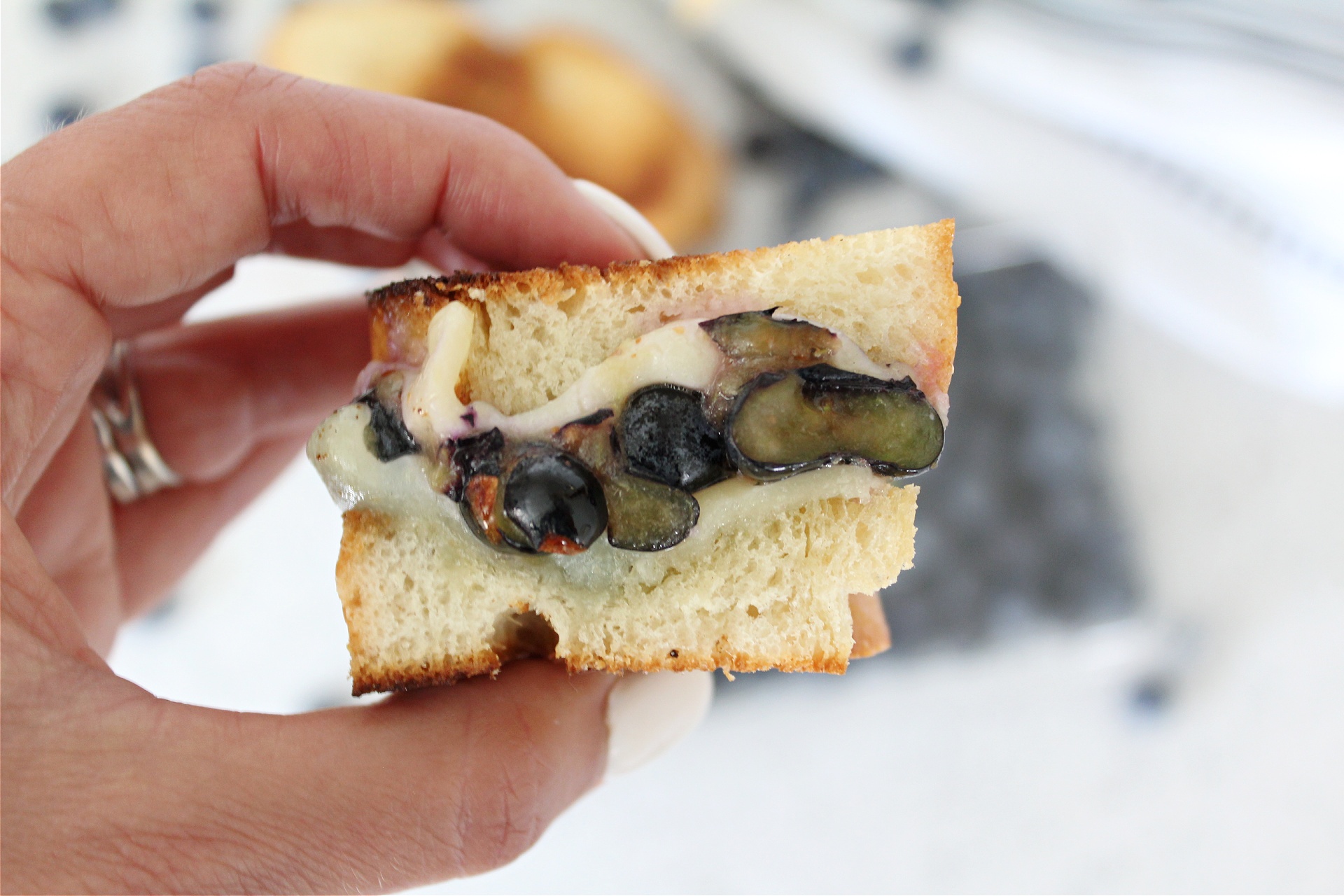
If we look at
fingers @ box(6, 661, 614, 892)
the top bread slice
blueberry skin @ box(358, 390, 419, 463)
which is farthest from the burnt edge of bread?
fingers @ box(6, 661, 614, 892)

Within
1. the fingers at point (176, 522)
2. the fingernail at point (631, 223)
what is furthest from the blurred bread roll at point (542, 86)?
the fingers at point (176, 522)

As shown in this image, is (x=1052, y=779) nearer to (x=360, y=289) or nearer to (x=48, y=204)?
(x=360, y=289)

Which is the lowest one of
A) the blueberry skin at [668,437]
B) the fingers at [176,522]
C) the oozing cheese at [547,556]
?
the fingers at [176,522]

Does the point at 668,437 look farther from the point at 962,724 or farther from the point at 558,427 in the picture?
the point at 962,724

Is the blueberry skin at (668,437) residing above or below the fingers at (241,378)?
above

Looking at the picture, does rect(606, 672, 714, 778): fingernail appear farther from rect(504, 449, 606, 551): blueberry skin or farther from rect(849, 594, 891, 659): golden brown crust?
rect(504, 449, 606, 551): blueberry skin

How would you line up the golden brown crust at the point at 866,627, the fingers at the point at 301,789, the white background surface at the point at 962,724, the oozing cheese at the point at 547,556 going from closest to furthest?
the fingers at the point at 301,789 < the oozing cheese at the point at 547,556 < the golden brown crust at the point at 866,627 < the white background surface at the point at 962,724

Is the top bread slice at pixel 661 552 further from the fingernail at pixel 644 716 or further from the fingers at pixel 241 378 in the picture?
the fingers at pixel 241 378
